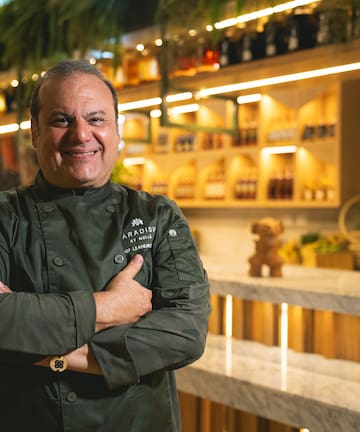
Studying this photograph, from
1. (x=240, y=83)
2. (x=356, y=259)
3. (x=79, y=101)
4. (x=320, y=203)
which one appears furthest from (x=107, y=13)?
(x=79, y=101)

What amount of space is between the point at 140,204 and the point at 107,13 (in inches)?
139

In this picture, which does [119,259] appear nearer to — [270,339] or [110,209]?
[110,209]

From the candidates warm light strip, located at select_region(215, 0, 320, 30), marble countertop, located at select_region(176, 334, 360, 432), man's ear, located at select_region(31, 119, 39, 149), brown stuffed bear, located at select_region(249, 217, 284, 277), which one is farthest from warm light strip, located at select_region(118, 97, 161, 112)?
man's ear, located at select_region(31, 119, 39, 149)

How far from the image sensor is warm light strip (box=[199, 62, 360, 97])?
161 inches

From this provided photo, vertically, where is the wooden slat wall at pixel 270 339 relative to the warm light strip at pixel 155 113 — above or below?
below

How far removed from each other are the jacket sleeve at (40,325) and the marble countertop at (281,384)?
1277 mm

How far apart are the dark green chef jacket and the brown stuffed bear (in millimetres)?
1710

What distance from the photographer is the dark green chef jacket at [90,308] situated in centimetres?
136

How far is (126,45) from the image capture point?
17.5 feet

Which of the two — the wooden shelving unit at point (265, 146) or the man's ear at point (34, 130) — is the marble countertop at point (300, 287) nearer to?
the wooden shelving unit at point (265, 146)

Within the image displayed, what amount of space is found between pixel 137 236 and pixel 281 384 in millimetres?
1351

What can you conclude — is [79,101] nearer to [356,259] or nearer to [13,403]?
[13,403]

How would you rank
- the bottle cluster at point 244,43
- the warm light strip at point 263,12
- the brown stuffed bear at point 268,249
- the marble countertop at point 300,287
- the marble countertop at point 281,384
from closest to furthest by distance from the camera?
the marble countertop at point 281,384
the marble countertop at point 300,287
the brown stuffed bear at point 268,249
the bottle cluster at point 244,43
the warm light strip at point 263,12

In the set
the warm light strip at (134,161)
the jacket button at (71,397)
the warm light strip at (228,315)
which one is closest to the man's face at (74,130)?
the jacket button at (71,397)
